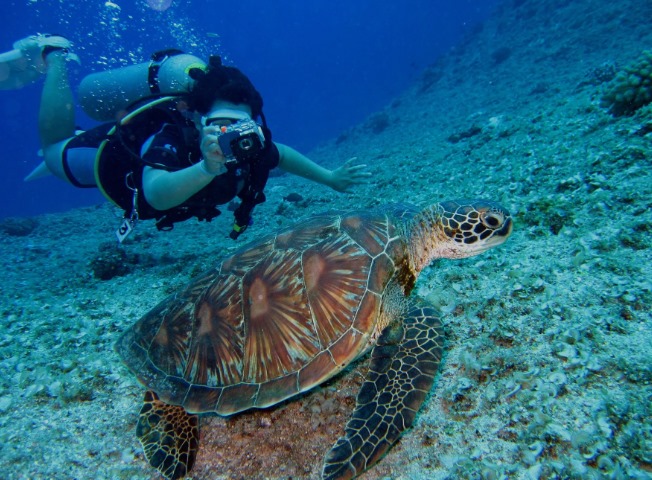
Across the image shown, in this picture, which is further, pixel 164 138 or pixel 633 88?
pixel 633 88

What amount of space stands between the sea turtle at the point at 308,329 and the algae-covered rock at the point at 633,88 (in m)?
4.12

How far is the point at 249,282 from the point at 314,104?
10564cm

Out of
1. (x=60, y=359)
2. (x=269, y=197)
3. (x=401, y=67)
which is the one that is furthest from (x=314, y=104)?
(x=60, y=359)

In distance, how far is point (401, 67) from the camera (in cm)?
7156

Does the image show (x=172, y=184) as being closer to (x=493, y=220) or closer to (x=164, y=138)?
(x=164, y=138)

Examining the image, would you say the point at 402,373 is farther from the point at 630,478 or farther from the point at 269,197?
the point at 269,197

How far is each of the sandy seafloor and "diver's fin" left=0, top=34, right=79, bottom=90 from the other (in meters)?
3.66

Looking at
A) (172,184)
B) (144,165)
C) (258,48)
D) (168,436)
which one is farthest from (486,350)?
(258,48)

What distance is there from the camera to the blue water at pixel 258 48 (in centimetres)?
4731

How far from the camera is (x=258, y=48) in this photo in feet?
374

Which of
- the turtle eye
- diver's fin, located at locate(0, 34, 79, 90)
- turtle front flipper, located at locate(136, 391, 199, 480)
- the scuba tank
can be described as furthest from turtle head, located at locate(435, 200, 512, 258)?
diver's fin, located at locate(0, 34, 79, 90)

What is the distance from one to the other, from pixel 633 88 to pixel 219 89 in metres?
6.04

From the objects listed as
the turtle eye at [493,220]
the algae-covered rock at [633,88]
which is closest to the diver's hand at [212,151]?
the turtle eye at [493,220]

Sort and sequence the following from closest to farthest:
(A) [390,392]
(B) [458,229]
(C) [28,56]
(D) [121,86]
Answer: (A) [390,392], (B) [458,229], (D) [121,86], (C) [28,56]
